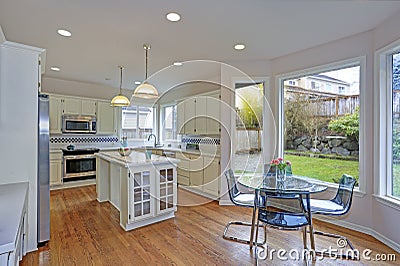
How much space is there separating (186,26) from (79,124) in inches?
158

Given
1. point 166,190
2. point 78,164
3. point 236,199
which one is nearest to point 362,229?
point 236,199

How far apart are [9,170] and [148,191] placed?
5.00 feet

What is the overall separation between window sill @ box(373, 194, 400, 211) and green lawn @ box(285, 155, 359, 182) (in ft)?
1.27

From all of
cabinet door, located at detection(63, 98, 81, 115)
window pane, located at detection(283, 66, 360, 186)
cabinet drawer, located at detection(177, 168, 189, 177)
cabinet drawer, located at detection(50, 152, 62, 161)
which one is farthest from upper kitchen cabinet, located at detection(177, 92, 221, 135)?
cabinet drawer, located at detection(50, 152, 62, 161)

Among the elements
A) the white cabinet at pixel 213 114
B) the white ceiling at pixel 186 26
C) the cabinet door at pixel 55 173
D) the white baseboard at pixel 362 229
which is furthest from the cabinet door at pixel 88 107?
the white baseboard at pixel 362 229

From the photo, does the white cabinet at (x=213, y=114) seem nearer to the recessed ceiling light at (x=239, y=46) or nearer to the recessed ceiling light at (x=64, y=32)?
the recessed ceiling light at (x=239, y=46)

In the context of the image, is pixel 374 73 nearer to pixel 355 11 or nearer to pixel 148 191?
pixel 355 11

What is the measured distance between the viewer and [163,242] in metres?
2.66

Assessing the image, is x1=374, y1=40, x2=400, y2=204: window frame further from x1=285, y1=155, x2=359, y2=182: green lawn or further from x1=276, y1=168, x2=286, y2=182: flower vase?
x1=276, y1=168, x2=286, y2=182: flower vase

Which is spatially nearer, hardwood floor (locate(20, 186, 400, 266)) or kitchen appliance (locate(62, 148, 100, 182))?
hardwood floor (locate(20, 186, 400, 266))

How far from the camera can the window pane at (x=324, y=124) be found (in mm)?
3148

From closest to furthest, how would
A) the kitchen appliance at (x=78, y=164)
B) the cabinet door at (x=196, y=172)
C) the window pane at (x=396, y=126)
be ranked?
the window pane at (x=396, y=126) → the cabinet door at (x=196, y=172) → the kitchen appliance at (x=78, y=164)

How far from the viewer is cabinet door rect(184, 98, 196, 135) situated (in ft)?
17.2

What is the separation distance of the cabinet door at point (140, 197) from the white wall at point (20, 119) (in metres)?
1.03
